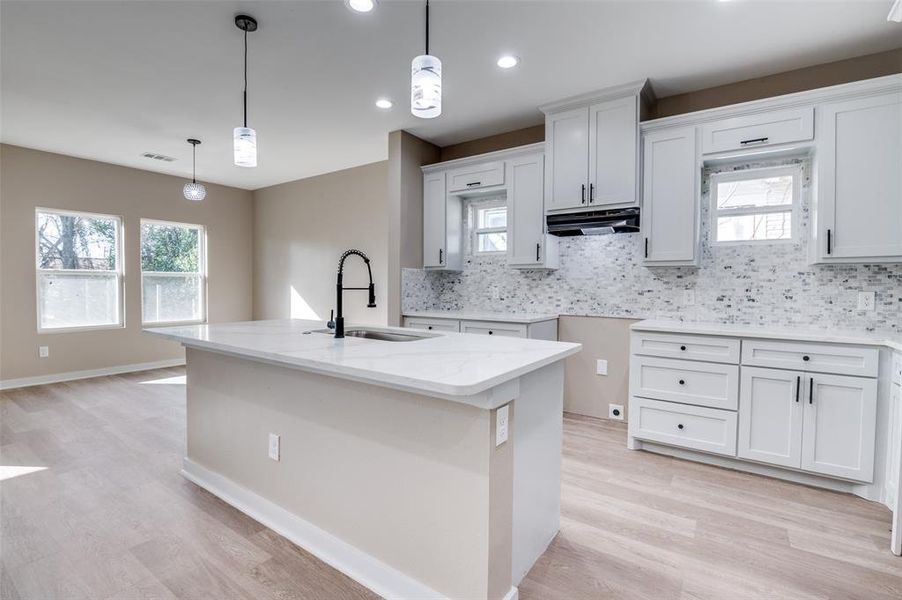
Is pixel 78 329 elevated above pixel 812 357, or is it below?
below

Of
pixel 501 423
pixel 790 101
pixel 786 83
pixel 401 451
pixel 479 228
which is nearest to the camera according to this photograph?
pixel 501 423

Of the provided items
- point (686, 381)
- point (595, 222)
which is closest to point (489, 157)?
point (595, 222)

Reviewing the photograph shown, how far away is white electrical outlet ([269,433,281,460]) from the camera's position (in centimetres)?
210

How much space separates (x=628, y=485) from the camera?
2.55 metres

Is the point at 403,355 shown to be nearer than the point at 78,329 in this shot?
Yes

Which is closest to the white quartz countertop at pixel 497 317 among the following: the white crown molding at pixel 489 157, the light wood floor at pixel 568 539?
the light wood floor at pixel 568 539

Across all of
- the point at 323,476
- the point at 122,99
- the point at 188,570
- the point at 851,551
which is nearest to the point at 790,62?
the point at 851,551

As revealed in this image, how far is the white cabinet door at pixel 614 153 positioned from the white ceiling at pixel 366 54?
0.21m

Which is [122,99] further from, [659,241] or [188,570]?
[659,241]

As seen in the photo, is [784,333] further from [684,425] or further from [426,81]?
[426,81]

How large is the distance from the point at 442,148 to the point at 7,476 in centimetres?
441

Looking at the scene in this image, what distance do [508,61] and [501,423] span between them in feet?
8.25

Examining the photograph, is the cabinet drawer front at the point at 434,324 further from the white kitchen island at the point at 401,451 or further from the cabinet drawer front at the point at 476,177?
the white kitchen island at the point at 401,451

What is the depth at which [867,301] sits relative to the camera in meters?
2.79
